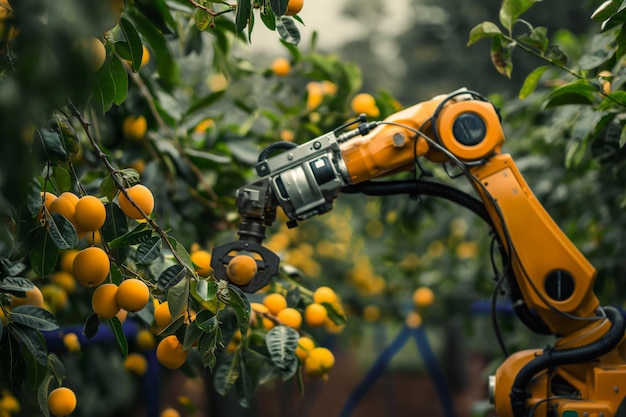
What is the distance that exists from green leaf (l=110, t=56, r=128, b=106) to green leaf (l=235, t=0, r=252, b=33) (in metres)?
0.24

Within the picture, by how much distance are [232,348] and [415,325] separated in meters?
2.34

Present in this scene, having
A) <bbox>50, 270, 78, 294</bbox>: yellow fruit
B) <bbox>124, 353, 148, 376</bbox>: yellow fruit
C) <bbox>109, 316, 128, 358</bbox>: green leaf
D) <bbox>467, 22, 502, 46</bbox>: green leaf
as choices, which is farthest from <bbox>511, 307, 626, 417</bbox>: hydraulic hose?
<bbox>50, 270, 78, 294</bbox>: yellow fruit

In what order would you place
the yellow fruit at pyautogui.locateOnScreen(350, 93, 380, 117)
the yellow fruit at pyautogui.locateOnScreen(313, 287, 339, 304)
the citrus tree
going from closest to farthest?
the citrus tree
the yellow fruit at pyautogui.locateOnScreen(313, 287, 339, 304)
the yellow fruit at pyautogui.locateOnScreen(350, 93, 380, 117)

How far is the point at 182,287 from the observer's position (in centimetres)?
126

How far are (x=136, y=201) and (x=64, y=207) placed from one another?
13 cm

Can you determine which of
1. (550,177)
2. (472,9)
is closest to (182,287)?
(550,177)

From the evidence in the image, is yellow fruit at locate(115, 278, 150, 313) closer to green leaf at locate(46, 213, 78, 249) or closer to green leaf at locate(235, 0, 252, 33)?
green leaf at locate(46, 213, 78, 249)

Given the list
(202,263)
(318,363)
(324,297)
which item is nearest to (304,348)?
(318,363)

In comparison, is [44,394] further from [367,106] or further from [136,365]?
[367,106]

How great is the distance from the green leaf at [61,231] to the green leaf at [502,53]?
1.05 meters

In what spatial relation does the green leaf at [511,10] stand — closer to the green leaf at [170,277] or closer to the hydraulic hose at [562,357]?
the hydraulic hose at [562,357]

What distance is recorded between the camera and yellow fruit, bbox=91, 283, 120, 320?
1240mm

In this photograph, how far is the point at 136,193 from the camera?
1296mm

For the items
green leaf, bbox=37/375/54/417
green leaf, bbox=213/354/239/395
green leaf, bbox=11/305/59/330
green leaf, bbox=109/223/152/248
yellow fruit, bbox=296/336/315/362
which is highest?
green leaf, bbox=109/223/152/248
